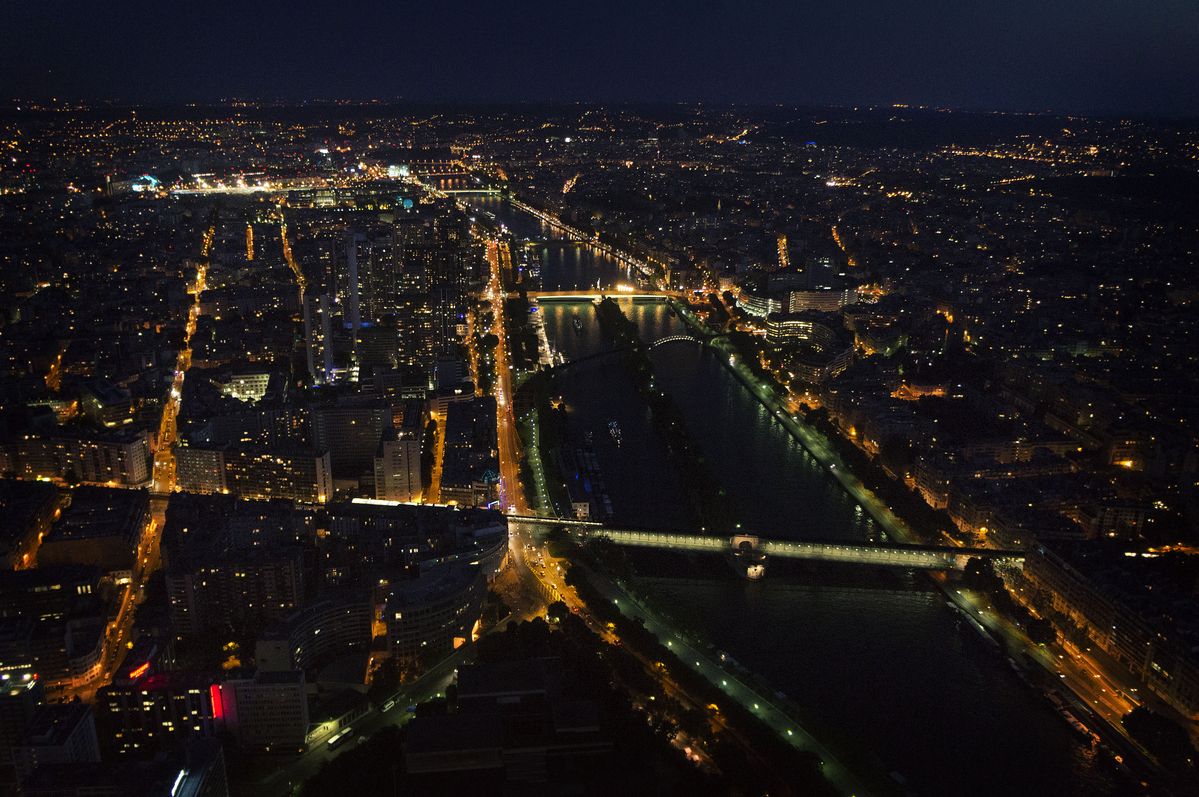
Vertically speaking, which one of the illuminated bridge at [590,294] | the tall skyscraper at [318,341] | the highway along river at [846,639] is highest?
the tall skyscraper at [318,341]

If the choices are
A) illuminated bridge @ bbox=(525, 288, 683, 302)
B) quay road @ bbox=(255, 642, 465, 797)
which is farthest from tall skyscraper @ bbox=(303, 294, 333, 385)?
quay road @ bbox=(255, 642, 465, 797)

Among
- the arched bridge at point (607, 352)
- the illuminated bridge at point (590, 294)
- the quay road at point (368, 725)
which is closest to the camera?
the quay road at point (368, 725)

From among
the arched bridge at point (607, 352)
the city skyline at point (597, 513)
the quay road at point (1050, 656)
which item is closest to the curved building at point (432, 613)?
the city skyline at point (597, 513)

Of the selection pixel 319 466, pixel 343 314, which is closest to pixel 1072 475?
pixel 319 466

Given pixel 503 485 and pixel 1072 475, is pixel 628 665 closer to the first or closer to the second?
pixel 503 485

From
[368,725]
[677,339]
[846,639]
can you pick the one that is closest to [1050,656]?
[846,639]

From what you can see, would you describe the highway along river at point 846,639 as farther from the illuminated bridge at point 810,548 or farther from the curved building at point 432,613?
the curved building at point 432,613

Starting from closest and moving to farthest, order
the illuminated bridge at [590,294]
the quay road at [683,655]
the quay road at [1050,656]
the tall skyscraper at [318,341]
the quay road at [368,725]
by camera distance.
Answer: the quay road at [368,725]
the quay road at [683,655]
the quay road at [1050,656]
the tall skyscraper at [318,341]
the illuminated bridge at [590,294]

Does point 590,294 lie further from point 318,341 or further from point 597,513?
point 597,513
